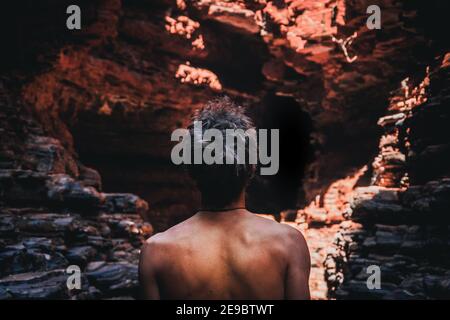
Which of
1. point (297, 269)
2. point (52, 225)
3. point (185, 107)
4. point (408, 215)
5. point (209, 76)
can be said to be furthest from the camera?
point (185, 107)

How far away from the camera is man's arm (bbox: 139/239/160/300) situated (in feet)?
4.39

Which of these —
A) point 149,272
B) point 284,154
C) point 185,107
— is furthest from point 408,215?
point 185,107

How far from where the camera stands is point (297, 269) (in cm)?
132

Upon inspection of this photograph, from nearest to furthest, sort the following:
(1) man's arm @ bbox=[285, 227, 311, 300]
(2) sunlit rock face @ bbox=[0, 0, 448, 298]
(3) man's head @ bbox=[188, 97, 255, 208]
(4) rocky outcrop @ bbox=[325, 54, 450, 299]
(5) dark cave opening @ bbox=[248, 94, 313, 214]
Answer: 1. (1) man's arm @ bbox=[285, 227, 311, 300]
2. (3) man's head @ bbox=[188, 97, 255, 208]
3. (4) rocky outcrop @ bbox=[325, 54, 450, 299]
4. (2) sunlit rock face @ bbox=[0, 0, 448, 298]
5. (5) dark cave opening @ bbox=[248, 94, 313, 214]

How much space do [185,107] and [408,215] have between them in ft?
24.0

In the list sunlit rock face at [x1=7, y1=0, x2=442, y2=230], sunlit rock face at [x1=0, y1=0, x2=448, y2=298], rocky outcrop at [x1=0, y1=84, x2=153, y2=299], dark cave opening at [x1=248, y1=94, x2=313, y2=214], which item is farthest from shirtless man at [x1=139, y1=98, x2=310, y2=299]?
dark cave opening at [x1=248, y1=94, x2=313, y2=214]

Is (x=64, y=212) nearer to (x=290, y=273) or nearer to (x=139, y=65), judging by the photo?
(x=139, y=65)

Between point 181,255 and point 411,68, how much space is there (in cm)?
1002

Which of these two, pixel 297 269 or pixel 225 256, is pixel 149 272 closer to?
pixel 225 256

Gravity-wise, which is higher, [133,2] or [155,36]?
[133,2]

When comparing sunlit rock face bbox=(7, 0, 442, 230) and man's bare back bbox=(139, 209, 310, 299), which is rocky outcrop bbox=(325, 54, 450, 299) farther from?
man's bare back bbox=(139, 209, 310, 299)

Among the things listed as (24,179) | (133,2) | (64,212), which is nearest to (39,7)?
(133,2)

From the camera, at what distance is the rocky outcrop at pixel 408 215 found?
6305 millimetres
